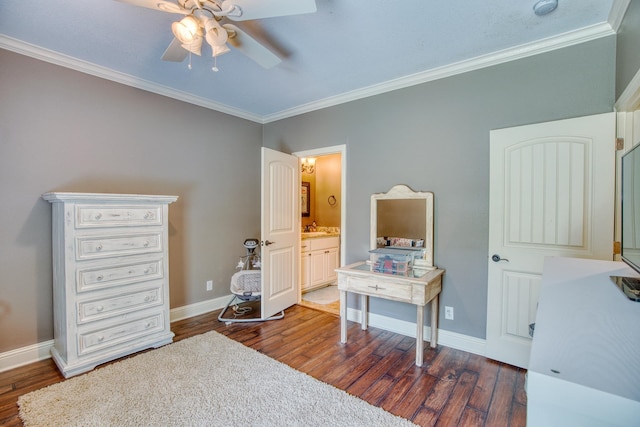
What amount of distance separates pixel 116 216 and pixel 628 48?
3870 millimetres

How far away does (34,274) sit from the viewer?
2457 mm

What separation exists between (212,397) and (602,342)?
2127 mm

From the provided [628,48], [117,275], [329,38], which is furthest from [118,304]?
[628,48]

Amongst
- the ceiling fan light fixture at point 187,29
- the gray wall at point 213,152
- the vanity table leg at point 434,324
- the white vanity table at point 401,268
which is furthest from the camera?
the vanity table leg at point 434,324

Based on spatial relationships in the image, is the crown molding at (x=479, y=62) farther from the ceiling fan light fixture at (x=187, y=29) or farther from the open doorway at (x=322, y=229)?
the ceiling fan light fixture at (x=187, y=29)

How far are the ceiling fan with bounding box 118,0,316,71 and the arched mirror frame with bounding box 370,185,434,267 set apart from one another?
73.7 inches

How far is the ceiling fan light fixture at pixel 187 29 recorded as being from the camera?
5.39 ft

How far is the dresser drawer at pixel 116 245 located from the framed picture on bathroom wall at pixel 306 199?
2952mm

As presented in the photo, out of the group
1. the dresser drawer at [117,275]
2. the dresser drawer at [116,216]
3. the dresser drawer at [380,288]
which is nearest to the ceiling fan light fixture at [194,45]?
the dresser drawer at [116,216]

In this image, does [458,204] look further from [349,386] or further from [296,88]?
[296,88]

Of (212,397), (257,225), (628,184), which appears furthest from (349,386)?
(257,225)

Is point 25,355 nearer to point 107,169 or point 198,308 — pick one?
point 198,308

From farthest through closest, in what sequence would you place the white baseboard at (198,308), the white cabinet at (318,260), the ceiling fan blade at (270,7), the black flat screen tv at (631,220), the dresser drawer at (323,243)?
the dresser drawer at (323,243), the white cabinet at (318,260), the white baseboard at (198,308), the ceiling fan blade at (270,7), the black flat screen tv at (631,220)

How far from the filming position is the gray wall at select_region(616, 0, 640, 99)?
167 cm
